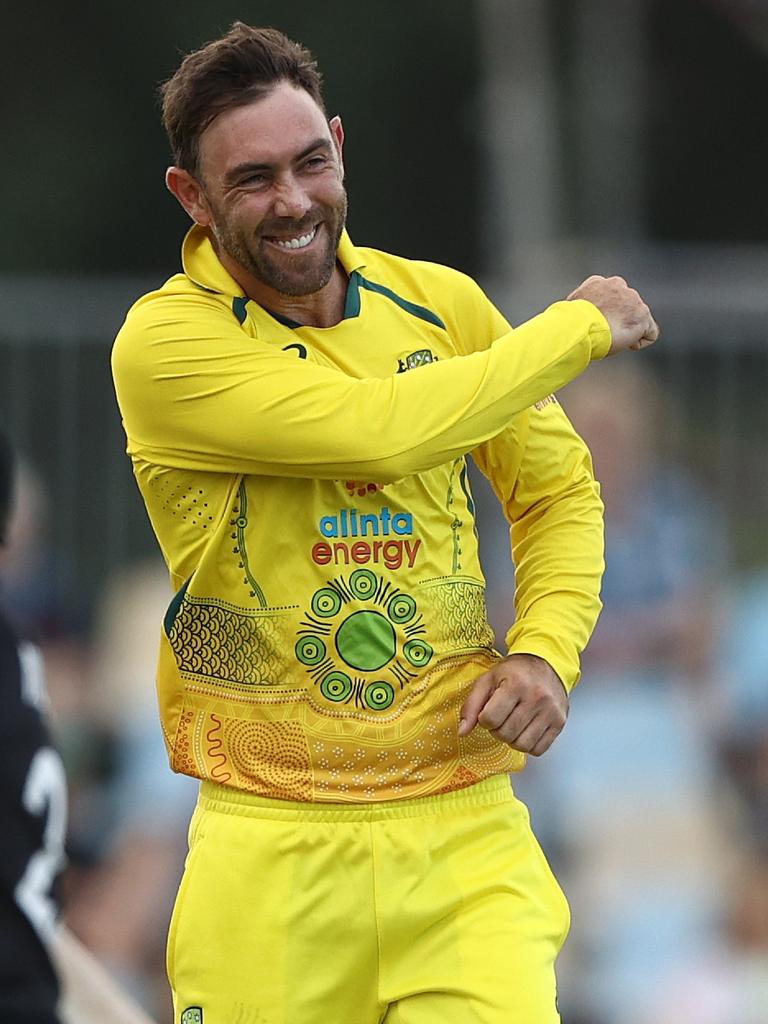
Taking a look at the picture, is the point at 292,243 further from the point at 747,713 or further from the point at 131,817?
the point at 747,713

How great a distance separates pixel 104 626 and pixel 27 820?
3.15 m

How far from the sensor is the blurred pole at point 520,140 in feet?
37.9

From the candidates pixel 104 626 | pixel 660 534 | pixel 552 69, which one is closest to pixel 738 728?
pixel 660 534

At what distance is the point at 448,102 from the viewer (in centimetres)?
1638

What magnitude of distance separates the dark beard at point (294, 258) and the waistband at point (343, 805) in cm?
96

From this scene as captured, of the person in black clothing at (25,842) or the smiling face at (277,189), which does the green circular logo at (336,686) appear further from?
the person in black clothing at (25,842)

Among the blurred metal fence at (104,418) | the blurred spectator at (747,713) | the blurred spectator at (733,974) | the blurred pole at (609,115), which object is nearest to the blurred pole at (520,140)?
the blurred pole at (609,115)

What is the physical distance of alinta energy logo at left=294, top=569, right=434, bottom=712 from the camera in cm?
395

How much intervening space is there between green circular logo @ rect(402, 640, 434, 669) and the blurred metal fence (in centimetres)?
399

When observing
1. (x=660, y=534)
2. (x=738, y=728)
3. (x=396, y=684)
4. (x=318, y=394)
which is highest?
(x=318, y=394)

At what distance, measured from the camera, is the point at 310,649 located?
3951mm

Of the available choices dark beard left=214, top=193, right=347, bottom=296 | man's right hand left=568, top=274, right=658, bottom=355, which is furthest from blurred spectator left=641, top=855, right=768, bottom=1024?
dark beard left=214, top=193, right=347, bottom=296

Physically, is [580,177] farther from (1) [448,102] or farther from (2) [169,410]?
(2) [169,410]

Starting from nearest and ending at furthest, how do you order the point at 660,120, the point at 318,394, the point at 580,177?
the point at 318,394
the point at 580,177
the point at 660,120
